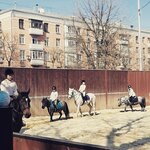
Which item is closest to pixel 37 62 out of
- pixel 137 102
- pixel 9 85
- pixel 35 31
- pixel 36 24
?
pixel 35 31

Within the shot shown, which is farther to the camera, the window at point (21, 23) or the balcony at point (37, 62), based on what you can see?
the balcony at point (37, 62)

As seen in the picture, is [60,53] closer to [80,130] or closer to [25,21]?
[25,21]

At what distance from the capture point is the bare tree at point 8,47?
6512 centimetres

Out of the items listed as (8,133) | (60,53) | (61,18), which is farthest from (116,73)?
(61,18)

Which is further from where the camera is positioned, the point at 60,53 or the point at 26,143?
the point at 60,53

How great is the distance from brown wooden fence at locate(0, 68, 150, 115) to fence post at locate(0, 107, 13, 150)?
1861cm

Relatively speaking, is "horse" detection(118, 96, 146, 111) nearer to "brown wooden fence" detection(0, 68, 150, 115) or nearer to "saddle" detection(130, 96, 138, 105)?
"saddle" detection(130, 96, 138, 105)

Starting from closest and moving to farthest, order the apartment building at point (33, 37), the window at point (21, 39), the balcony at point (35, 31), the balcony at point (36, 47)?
the apartment building at point (33, 37), the window at point (21, 39), the balcony at point (35, 31), the balcony at point (36, 47)

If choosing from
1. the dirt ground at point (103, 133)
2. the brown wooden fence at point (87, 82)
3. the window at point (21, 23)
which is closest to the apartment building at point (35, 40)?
the window at point (21, 23)

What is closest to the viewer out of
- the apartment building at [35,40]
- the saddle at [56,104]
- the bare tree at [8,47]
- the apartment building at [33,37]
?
the saddle at [56,104]

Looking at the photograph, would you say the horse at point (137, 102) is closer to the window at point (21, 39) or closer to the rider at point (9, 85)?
the rider at point (9, 85)

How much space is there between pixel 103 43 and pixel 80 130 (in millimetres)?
33594

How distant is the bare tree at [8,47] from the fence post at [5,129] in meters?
61.7

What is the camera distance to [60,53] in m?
75.7
